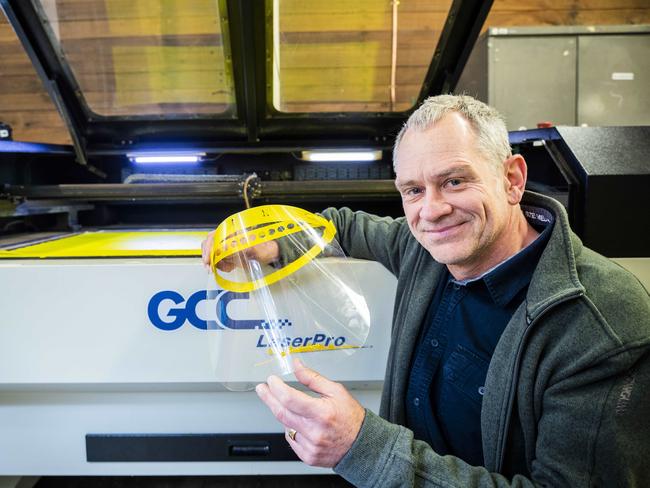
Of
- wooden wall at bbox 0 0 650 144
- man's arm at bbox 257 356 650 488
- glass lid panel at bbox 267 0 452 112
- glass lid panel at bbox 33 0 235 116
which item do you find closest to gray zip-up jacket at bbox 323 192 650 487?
man's arm at bbox 257 356 650 488

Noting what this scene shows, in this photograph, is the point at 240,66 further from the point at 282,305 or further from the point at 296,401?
the point at 296,401

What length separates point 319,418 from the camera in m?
0.71

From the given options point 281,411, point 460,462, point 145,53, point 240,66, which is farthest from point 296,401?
point 145,53

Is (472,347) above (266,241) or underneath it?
underneath

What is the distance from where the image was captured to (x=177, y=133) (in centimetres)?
204

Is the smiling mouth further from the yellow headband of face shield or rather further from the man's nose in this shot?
the yellow headband of face shield

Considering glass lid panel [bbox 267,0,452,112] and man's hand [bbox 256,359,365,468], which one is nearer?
man's hand [bbox 256,359,365,468]

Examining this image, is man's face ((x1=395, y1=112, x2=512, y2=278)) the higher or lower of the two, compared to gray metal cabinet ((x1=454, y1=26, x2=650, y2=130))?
lower

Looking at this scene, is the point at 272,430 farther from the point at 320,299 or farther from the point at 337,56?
the point at 337,56

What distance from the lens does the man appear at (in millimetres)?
685

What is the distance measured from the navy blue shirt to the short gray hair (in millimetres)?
173

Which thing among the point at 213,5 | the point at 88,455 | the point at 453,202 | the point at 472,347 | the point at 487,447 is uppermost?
the point at 213,5

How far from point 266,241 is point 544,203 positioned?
583 mm

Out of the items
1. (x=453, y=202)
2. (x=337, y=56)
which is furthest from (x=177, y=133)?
(x=453, y=202)
